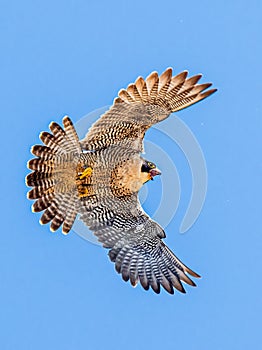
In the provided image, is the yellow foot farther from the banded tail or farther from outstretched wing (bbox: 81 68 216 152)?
outstretched wing (bbox: 81 68 216 152)

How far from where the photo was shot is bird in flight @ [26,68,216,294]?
18203 mm

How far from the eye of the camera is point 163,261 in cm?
1884

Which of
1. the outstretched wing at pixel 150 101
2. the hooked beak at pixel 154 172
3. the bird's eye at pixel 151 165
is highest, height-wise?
the outstretched wing at pixel 150 101

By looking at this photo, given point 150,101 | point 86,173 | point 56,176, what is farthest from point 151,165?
point 56,176

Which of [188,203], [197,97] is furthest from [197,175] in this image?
[197,97]

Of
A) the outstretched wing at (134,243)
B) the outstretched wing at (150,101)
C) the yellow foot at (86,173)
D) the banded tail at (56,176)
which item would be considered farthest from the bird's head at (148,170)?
the banded tail at (56,176)

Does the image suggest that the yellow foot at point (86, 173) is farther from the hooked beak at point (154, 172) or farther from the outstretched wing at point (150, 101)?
the hooked beak at point (154, 172)

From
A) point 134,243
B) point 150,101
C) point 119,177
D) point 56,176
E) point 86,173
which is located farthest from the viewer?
point 134,243

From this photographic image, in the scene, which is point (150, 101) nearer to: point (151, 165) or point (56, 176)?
point (151, 165)

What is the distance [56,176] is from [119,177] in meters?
1.11

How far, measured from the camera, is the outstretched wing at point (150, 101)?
18.1m

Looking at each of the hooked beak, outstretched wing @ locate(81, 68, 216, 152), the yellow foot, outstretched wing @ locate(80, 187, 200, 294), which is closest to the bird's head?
the hooked beak

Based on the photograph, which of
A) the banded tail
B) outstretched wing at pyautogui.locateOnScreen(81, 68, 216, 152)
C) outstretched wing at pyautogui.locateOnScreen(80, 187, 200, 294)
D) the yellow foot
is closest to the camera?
outstretched wing at pyautogui.locateOnScreen(81, 68, 216, 152)

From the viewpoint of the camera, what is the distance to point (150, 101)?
18219 millimetres
